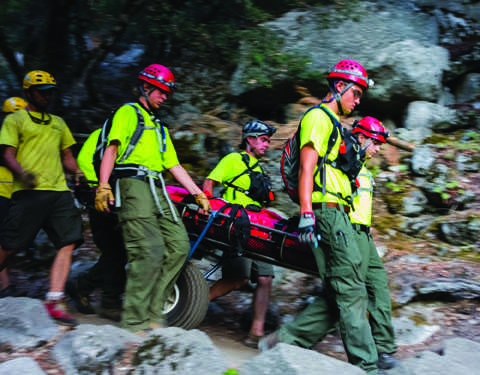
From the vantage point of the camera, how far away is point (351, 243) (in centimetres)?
386

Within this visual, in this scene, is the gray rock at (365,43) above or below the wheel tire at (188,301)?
above

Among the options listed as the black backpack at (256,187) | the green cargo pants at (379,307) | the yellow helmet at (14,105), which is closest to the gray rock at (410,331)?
the green cargo pants at (379,307)

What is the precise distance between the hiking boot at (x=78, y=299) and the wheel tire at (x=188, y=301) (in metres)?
1.15

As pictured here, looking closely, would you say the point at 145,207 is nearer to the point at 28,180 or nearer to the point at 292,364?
the point at 28,180

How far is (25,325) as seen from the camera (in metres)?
3.84

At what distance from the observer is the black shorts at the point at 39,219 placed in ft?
15.2

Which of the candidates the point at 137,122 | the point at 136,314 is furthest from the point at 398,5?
the point at 136,314

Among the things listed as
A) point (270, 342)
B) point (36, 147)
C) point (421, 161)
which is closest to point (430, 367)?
→ point (270, 342)

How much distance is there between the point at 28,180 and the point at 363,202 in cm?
354

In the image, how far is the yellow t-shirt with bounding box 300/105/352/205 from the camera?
391 centimetres

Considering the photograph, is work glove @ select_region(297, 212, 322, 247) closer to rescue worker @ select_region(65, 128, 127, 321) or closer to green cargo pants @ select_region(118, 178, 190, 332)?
green cargo pants @ select_region(118, 178, 190, 332)

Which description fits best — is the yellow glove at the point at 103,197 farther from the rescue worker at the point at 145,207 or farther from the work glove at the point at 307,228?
the work glove at the point at 307,228

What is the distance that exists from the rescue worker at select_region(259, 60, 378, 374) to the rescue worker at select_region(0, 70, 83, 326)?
7.45 feet

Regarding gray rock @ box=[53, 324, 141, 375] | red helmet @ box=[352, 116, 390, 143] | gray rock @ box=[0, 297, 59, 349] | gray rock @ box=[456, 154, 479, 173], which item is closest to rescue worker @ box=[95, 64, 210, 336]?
gray rock @ box=[53, 324, 141, 375]
